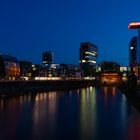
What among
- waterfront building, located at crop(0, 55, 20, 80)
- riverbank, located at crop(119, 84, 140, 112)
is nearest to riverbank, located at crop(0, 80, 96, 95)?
riverbank, located at crop(119, 84, 140, 112)

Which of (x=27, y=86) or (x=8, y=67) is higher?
(x=8, y=67)

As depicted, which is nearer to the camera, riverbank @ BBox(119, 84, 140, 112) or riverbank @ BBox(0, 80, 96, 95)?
riverbank @ BBox(119, 84, 140, 112)

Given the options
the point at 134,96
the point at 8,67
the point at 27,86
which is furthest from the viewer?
the point at 8,67

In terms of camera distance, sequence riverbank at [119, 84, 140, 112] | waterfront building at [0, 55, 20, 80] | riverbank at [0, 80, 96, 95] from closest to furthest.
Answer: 1. riverbank at [119, 84, 140, 112]
2. riverbank at [0, 80, 96, 95]
3. waterfront building at [0, 55, 20, 80]

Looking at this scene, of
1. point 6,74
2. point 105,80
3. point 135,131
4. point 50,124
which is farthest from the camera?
point 105,80

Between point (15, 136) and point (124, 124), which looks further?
point (124, 124)

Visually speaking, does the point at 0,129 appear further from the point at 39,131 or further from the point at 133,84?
the point at 133,84

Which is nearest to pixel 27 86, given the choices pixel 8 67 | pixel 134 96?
pixel 134 96

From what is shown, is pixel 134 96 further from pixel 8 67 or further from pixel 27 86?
pixel 8 67

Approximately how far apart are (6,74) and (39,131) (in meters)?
140

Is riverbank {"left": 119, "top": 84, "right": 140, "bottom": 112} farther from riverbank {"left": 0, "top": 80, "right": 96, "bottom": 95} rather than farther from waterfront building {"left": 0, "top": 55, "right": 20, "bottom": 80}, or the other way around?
waterfront building {"left": 0, "top": 55, "right": 20, "bottom": 80}

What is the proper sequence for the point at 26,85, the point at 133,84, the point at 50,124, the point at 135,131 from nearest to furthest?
the point at 135,131
the point at 50,124
the point at 133,84
the point at 26,85

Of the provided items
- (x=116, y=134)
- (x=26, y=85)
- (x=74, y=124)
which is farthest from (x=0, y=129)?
(x=26, y=85)

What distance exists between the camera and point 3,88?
7038cm
